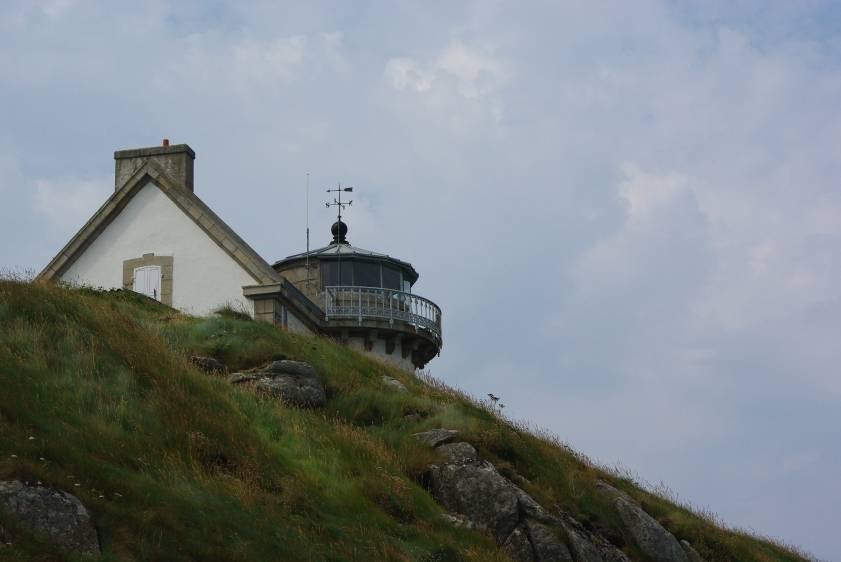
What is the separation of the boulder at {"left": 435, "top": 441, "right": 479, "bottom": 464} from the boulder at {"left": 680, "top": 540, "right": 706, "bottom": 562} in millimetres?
5021

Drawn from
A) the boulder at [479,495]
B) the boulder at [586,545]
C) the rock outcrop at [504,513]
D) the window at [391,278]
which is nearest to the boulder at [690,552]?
the boulder at [586,545]

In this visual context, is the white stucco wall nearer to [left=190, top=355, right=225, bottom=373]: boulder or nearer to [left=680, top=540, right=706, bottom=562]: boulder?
[left=190, top=355, right=225, bottom=373]: boulder

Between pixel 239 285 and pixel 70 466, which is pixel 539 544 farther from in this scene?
pixel 239 285

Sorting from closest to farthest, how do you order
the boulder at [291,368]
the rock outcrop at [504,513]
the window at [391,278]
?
the rock outcrop at [504,513], the boulder at [291,368], the window at [391,278]

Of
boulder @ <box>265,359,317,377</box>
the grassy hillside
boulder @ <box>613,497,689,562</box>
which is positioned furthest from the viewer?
boulder @ <box>265,359,317,377</box>

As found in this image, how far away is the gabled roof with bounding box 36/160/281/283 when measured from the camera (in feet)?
104

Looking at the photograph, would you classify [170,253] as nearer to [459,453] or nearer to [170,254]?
[170,254]

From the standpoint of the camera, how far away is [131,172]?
110 feet

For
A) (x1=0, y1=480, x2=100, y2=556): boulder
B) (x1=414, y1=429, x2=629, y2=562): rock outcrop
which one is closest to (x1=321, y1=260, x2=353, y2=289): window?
(x1=414, y1=429, x2=629, y2=562): rock outcrop

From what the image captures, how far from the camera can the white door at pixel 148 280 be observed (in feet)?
105

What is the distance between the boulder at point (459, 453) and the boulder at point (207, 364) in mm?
4390

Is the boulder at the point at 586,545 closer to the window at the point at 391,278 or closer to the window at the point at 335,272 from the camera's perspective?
the window at the point at 335,272

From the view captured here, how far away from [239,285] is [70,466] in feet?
62.6

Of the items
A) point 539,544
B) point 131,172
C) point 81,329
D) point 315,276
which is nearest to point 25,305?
point 81,329
